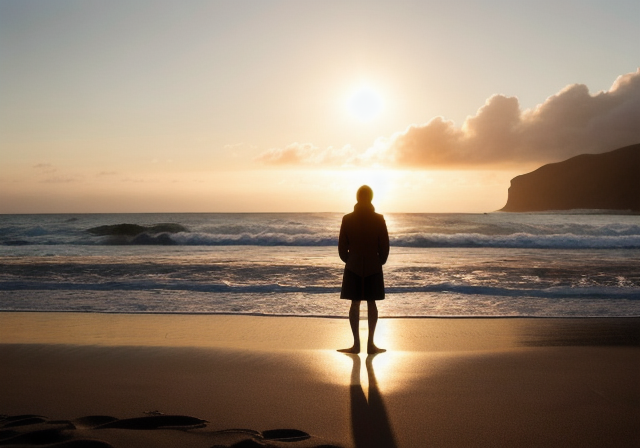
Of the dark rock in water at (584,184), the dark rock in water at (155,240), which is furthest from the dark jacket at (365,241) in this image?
the dark rock in water at (584,184)

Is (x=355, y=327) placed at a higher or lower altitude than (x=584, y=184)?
lower

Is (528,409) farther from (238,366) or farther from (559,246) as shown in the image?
(559,246)

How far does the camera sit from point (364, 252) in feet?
20.6

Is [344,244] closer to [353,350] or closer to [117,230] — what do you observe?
[353,350]

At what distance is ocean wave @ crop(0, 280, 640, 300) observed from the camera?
1114 centimetres

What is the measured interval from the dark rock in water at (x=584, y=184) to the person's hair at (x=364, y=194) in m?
85.9

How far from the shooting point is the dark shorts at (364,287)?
6250mm

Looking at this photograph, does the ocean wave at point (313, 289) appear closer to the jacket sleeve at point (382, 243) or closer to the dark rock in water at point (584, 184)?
the jacket sleeve at point (382, 243)

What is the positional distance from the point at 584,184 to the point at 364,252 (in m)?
109

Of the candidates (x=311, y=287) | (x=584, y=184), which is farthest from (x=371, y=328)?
(x=584, y=184)

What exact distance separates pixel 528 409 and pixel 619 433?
651mm

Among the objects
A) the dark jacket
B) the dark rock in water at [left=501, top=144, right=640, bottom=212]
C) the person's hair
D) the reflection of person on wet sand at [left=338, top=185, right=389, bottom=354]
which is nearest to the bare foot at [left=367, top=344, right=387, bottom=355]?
the reflection of person on wet sand at [left=338, top=185, right=389, bottom=354]

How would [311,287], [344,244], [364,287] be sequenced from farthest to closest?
1. [311,287]
2. [344,244]
3. [364,287]

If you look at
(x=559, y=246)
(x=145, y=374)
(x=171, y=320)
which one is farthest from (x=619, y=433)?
(x=559, y=246)
